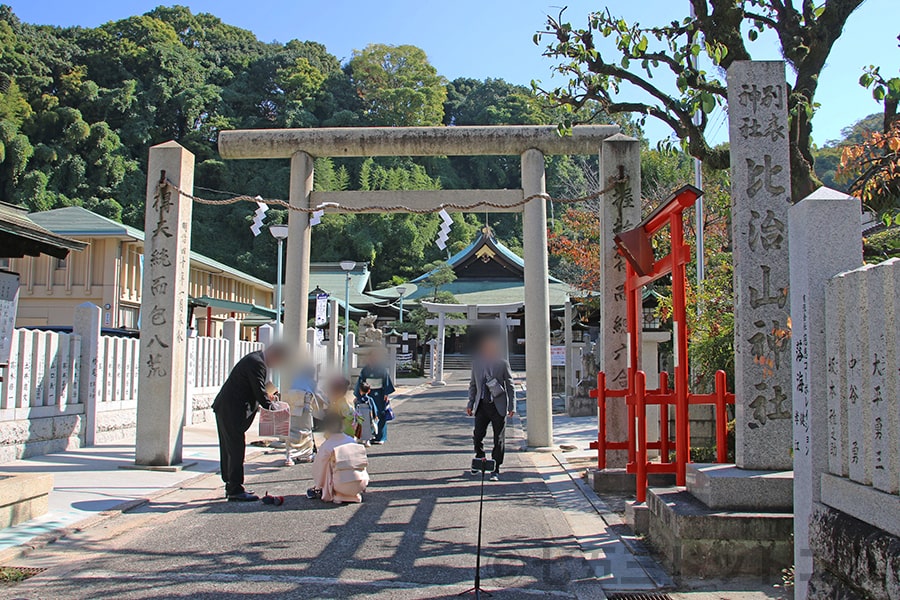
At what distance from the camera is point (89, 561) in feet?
17.4


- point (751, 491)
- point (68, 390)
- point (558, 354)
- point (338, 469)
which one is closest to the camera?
point (751, 491)

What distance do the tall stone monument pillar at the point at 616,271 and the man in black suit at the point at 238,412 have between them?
4211 millimetres

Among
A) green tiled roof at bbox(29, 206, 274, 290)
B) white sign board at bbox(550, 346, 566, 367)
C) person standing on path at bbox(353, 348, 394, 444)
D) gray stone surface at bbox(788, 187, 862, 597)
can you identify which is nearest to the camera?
gray stone surface at bbox(788, 187, 862, 597)

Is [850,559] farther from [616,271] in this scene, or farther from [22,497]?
[22,497]

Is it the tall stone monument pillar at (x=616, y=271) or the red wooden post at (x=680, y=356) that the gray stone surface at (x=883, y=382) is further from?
the tall stone monument pillar at (x=616, y=271)

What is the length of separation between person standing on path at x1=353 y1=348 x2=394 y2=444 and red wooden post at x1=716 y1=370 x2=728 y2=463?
709 centimetres

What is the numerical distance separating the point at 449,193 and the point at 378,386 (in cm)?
354

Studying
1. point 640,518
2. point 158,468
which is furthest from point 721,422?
point 158,468

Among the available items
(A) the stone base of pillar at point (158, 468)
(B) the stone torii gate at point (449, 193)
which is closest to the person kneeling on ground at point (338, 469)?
(A) the stone base of pillar at point (158, 468)

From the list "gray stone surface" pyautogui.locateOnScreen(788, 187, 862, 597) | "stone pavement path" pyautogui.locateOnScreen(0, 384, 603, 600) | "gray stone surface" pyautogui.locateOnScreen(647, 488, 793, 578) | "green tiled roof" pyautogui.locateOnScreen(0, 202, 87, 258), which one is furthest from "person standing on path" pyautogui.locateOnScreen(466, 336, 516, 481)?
"gray stone surface" pyautogui.locateOnScreen(788, 187, 862, 597)

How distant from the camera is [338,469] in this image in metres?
7.43

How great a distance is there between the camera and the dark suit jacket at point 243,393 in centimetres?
755

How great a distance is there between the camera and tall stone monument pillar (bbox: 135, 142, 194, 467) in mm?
9234

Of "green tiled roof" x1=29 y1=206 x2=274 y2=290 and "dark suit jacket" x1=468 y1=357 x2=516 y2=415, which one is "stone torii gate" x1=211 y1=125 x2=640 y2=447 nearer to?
"dark suit jacket" x1=468 y1=357 x2=516 y2=415
